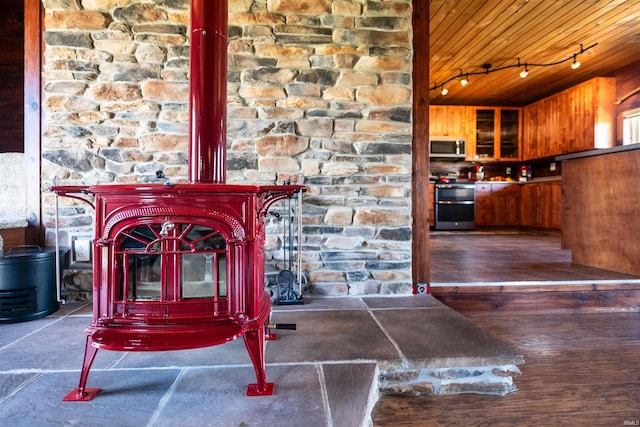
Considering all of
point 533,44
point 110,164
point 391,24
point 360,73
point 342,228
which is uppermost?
point 533,44

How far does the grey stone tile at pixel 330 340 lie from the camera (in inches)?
52.7

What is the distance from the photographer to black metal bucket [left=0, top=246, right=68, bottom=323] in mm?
1676

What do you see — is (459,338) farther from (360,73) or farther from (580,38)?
(580,38)

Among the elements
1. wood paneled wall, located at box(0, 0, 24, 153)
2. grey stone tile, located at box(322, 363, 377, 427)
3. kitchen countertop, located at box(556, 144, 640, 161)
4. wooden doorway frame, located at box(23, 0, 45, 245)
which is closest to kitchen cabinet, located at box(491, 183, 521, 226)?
kitchen countertop, located at box(556, 144, 640, 161)

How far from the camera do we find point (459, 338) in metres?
1.50

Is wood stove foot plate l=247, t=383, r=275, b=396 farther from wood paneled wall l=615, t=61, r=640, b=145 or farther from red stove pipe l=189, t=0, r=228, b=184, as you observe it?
wood paneled wall l=615, t=61, r=640, b=145

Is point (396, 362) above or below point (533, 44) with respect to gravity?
below

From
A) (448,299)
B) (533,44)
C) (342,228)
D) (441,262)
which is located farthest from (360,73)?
(533,44)

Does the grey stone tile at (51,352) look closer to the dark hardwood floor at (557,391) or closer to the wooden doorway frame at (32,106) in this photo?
the wooden doorway frame at (32,106)

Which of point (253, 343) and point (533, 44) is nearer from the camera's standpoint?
point (253, 343)

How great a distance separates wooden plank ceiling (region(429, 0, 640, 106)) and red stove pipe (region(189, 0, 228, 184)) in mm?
2583

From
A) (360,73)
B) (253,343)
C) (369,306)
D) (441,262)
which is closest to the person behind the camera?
(253,343)

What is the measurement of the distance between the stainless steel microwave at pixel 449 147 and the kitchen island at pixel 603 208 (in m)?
2.97

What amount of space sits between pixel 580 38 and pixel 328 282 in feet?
14.2
